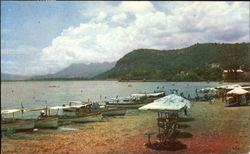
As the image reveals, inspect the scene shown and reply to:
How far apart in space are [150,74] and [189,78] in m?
27.9

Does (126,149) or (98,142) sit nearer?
(126,149)

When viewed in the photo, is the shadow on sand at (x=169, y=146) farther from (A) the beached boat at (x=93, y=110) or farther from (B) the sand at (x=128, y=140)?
(A) the beached boat at (x=93, y=110)

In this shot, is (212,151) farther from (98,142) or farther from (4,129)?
(4,129)

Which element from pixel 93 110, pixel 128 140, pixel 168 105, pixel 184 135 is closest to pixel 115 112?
pixel 93 110

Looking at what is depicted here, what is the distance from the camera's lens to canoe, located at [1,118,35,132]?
21.9m

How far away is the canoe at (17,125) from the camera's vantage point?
21.9 m

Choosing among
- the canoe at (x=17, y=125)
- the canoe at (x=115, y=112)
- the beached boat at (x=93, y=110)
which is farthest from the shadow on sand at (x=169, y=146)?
the canoe at (x=115, y=112)

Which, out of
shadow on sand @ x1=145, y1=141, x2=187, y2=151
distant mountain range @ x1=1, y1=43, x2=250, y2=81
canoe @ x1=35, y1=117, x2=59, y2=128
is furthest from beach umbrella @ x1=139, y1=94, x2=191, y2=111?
distant mountain range @ x1=1, y1=43, x2=250, y2=81

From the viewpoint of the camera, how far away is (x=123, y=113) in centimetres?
3247

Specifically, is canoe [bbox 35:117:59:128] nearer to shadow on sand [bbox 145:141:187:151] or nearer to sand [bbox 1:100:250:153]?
sand [bbox 1:100:250:153]

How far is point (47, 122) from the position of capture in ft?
79.2

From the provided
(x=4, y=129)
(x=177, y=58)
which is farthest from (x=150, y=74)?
(x=4, y=129)

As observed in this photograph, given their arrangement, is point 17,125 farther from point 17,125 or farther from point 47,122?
point 47,122

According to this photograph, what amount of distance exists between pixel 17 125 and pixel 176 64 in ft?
454
